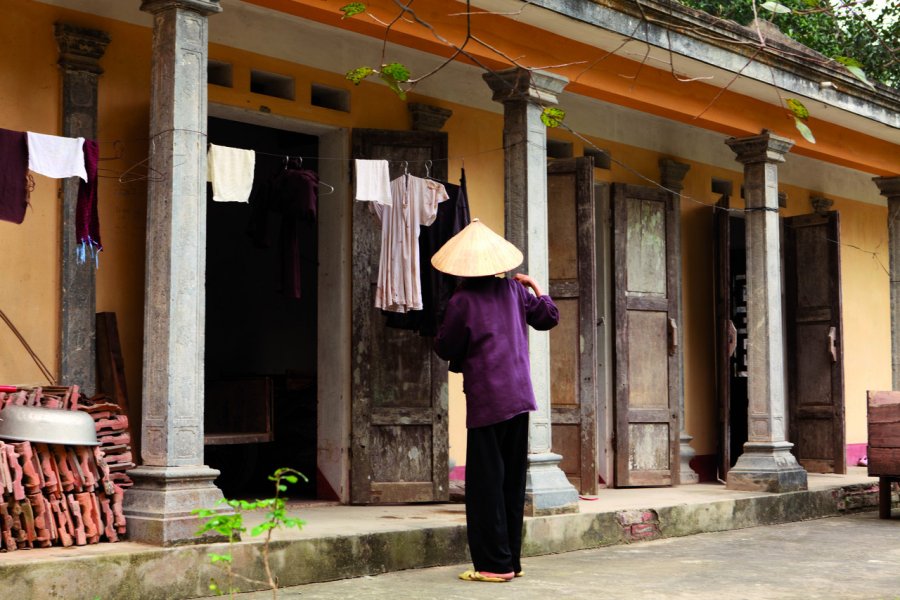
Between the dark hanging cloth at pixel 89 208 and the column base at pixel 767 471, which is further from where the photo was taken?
the column base at pixel 767 471

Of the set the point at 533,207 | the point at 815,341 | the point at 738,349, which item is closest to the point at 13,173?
the point at 533,207

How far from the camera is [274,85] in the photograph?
8.58 meters

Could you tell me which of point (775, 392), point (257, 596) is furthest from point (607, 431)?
point (257, 596)

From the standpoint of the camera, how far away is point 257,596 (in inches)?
239

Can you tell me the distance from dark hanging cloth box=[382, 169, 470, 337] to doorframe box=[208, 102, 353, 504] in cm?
41

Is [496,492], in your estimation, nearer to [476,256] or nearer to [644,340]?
[476,256]

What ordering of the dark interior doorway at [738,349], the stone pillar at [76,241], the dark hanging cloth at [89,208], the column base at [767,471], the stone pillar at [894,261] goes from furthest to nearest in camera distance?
the dark interior doorway at [738,349], the stone pillar at [894,261], the column base at [767,471], the stone pillar at [76,241], the dark hanging cloth at [89,208]

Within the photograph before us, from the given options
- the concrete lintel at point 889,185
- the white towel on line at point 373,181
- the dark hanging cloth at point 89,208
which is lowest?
the dark hanging cloth at point 89,208

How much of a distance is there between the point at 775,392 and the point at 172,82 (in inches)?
250

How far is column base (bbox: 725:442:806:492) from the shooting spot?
10.4m

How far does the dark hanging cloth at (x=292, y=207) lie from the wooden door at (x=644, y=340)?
11.6ft

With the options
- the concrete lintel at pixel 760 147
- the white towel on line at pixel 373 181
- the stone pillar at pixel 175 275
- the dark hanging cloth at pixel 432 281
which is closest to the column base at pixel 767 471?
the concrete lintel at pixel 760 147

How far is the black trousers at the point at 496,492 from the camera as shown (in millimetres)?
6512

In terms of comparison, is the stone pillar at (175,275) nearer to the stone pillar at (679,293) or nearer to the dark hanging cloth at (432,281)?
the dark hanging cloth at (432,281)
